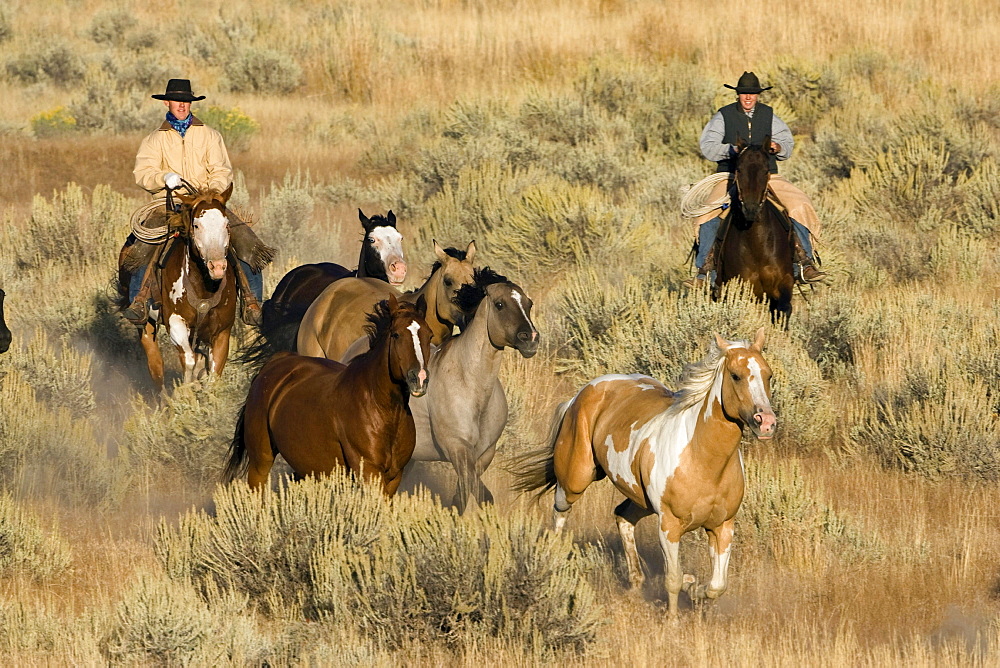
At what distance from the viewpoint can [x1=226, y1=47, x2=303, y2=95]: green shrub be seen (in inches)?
1059

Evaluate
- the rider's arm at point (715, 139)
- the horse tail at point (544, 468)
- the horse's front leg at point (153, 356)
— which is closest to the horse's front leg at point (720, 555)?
the horse tail at point (544, 468)

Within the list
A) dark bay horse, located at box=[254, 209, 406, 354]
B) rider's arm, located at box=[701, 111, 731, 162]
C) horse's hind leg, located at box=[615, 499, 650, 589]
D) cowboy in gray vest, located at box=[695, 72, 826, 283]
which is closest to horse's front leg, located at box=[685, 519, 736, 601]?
horse's hind leg, located at box=[615, 499, 650, 589]

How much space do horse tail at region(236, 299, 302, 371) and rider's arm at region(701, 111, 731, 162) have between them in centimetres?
427

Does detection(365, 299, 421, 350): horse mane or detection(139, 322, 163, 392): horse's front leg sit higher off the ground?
detection(365, 299, 421, 350): horse mane

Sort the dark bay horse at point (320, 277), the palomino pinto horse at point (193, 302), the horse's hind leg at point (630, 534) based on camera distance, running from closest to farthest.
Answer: the horse's hind leg at point (630, 534), the dark bay horse at point (320, 277), the palomino pinto horse at point (193, 302)

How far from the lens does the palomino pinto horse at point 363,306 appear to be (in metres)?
9.73

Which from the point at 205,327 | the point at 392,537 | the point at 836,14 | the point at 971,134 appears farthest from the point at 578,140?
the point at 392,537

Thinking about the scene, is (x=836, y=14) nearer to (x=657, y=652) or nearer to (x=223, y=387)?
(x=223, y=387)

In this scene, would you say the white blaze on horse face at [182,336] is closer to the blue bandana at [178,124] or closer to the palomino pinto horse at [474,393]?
the blue bandana at [178,124]

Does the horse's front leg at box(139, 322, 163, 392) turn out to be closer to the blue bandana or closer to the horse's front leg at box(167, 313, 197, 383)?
the horse's front leg at box(167, 313, 197, 383)

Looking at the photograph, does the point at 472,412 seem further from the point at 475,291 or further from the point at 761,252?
the point at 761,252

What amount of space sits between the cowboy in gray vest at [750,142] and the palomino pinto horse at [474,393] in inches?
185

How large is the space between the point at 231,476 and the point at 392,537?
1925 mm

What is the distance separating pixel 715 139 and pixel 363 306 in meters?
4.62
